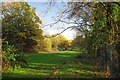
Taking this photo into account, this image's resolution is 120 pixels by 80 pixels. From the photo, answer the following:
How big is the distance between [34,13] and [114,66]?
5.98 ft

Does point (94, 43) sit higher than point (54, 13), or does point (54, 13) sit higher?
point (54, 13)

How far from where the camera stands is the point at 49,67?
6.70 metres

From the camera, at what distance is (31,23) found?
6684 millimetres

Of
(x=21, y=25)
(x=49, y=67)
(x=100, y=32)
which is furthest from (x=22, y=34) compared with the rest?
(x=100, y=32)

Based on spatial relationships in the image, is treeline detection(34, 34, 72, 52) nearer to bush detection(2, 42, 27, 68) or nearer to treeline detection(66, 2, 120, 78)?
treeline detection(66, 2, 120, 78)

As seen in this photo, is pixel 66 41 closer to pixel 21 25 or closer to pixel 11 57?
pixel 21 25

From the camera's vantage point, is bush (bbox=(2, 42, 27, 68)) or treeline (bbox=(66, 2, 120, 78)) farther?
bush (bbox=(2, 42, 27, 68))

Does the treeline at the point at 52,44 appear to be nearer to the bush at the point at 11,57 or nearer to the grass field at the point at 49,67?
the grass field at the point at 49,67

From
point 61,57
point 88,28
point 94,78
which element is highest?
point 88,28

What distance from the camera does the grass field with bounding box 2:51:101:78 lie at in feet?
21.9

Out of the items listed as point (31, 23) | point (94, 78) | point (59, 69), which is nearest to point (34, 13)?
point (31, 23)

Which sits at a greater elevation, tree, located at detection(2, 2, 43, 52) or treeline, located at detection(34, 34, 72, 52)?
tree, located at detection(2, 2, 43, 52)

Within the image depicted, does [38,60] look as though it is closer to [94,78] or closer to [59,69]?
[59,69]

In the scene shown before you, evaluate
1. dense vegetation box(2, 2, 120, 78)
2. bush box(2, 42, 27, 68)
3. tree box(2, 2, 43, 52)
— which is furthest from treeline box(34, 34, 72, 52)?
bush box(2, 42, 27, 68)
